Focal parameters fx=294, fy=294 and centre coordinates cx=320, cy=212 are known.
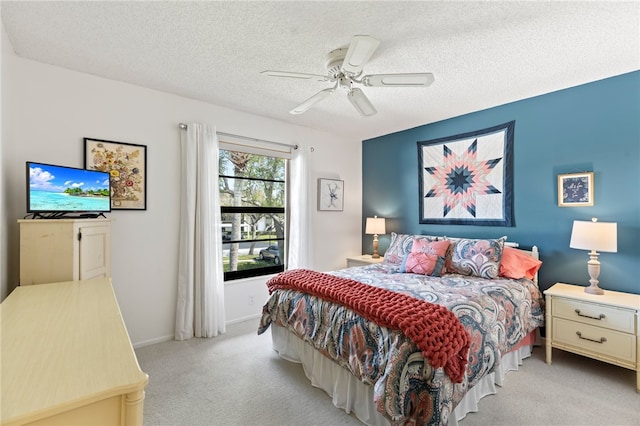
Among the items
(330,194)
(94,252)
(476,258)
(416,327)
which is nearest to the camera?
(416,327)

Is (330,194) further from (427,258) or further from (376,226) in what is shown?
(427,258)

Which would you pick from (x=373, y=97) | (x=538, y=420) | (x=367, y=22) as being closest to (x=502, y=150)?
(x=373, y=97)

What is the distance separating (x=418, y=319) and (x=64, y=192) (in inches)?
99.9

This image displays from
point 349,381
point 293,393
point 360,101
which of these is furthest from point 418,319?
point 360,101

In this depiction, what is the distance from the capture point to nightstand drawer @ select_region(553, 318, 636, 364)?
216cm

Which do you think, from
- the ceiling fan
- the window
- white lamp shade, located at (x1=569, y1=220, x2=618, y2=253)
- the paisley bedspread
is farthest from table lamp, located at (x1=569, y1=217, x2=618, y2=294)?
the window

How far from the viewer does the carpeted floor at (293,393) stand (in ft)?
6.07

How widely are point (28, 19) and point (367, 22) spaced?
2.14m

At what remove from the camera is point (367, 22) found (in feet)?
6.06

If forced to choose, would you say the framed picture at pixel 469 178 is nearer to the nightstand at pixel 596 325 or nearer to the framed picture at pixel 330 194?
the nightstand at pixel 596 325

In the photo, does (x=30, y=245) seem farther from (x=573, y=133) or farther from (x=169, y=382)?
(x=573, y=133)

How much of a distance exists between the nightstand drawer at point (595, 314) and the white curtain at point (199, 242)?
10.6ft

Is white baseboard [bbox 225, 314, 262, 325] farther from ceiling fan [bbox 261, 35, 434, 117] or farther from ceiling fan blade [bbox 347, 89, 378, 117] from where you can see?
ceiling fan blade [bbox 347, 89, 378, 117]

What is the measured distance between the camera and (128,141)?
2793 mm
